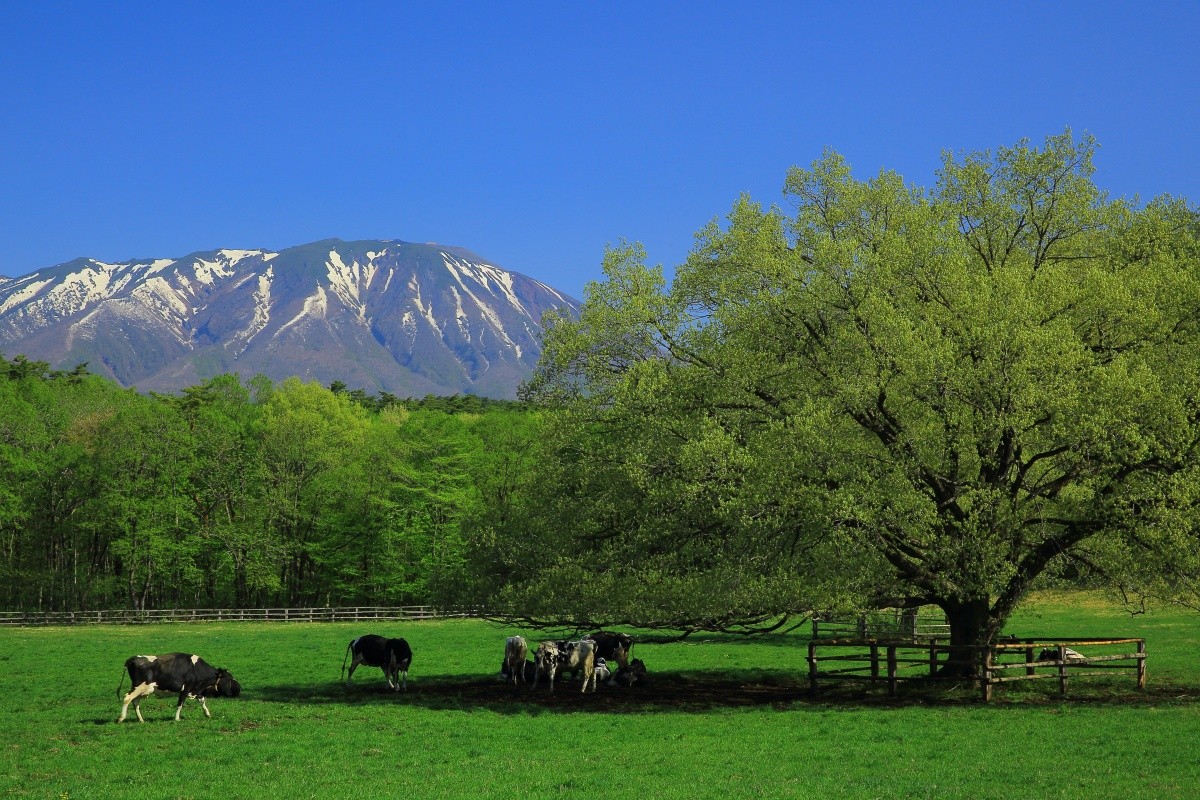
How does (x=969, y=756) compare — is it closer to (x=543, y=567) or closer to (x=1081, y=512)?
(x=1081, y=512)

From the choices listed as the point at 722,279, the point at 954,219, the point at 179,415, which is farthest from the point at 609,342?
the point at 179,415

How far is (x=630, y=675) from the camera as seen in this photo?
27938 millimetres

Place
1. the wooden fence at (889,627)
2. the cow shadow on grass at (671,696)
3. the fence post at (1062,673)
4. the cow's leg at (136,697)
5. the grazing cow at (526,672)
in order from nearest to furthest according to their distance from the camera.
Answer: the cow's leg at (136,697) < the cow shadow on grass at (671,696) < the fence post at (1062,673) < the grazing cow at (526,672) < the wooden fence at (889,627)

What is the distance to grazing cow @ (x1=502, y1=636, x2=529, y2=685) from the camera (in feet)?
90.7

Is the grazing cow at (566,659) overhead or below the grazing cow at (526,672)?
overhead

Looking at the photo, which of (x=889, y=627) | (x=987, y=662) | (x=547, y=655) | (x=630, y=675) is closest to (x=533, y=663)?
(x=547, y=655)

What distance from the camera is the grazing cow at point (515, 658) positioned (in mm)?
27656

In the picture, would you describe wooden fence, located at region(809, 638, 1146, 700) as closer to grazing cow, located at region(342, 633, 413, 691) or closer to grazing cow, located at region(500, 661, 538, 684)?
grazing cow, located at region(500, 661, 538, 684)

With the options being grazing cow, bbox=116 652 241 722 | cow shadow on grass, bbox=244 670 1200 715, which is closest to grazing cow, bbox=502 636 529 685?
cow shadow on grass, bbox=244 670 1200 715

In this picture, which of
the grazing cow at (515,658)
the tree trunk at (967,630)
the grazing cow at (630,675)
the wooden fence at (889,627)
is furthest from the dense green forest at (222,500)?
the tree trunk at (967,630)

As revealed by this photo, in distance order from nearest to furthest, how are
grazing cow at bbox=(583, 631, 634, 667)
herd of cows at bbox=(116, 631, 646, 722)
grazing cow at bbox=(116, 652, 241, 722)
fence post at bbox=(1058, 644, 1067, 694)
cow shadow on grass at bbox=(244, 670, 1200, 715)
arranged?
grazing cow at bbox=(116, 652, 241, 722) < cow shadow on grass at bbox=(244, 670, 1200, 715) < fence post at bbox=(1058, 644, 1067, 694) < herd of cows at bbox=(116, 631, 646, 722) < grazing cow at bbox=(583, 631, 634, 667)

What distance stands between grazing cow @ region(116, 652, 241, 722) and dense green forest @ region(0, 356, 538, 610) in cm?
4228

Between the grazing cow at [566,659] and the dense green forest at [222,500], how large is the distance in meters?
37.2

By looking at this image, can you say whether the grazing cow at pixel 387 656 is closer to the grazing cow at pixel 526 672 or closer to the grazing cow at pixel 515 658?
the grazing cow at pixel 515 658
